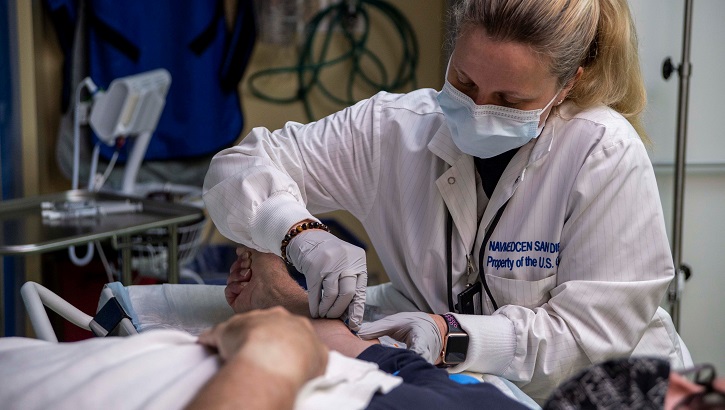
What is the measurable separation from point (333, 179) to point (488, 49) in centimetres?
51

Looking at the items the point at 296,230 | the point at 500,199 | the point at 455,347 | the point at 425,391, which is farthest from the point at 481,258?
the point at 425,391

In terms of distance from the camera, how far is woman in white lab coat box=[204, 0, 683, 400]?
1.43m

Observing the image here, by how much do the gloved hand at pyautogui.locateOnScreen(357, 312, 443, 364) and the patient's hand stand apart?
189 millimetres

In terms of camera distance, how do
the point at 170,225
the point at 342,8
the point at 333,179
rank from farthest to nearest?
the point at 342,8, the point at 170,225, the point at 333,179

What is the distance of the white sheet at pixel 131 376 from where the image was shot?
87cm

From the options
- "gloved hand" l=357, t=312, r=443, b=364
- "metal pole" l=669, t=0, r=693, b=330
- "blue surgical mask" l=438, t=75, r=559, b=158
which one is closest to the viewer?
"gloved hand" l=357, t=312, r=443, b=364

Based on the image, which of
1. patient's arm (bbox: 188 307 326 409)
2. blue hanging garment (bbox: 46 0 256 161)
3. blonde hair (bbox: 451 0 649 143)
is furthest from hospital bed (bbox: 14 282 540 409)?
blue hanging garment (bbox: 46 0 256 161)

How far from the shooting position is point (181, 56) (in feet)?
11.7

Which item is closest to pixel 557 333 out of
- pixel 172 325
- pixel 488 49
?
pixel 488 49

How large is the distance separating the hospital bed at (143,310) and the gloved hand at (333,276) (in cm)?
26

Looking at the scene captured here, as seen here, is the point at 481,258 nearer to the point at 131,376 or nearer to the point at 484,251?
the point at 484,251

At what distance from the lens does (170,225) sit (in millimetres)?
2543

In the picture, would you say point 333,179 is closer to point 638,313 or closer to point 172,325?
point 172,325

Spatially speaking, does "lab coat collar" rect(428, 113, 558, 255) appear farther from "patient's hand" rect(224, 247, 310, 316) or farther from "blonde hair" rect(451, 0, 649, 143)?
"patient's hand" rect(224, 247, 310, 316)
